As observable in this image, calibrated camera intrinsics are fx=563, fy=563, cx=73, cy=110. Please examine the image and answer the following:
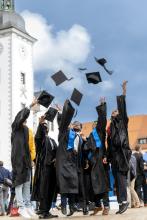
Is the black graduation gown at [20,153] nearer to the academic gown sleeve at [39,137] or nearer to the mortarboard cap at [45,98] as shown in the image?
the academic gown sleeve at [39,137]

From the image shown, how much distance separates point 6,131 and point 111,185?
121 ft

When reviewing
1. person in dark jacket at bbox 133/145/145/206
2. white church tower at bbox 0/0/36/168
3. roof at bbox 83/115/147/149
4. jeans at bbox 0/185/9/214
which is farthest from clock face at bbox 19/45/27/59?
person in dark jacket at bbox 133/145/145/206

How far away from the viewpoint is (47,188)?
1026cm

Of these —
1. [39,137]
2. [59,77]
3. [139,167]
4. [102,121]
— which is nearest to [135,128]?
[139,167]

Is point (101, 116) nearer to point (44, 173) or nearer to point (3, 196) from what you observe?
point (44, 173)

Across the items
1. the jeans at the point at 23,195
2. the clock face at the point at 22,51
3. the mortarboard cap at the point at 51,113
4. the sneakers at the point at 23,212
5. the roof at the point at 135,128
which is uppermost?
the clock face at the point at 22,51

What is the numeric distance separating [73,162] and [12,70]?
3984 cm

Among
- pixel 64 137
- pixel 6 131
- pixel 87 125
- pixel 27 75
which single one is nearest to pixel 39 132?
pixel 64 137

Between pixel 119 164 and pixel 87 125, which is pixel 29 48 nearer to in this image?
pixel 87 125

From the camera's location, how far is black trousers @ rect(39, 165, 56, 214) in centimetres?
1022

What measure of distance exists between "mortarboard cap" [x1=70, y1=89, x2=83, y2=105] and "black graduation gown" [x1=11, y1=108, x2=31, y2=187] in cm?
120

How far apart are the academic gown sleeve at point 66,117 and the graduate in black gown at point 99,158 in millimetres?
479

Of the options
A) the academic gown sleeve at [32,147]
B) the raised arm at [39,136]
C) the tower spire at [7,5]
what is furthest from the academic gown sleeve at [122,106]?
the tower spire at [7,5]

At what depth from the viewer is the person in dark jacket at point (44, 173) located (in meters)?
10.2
